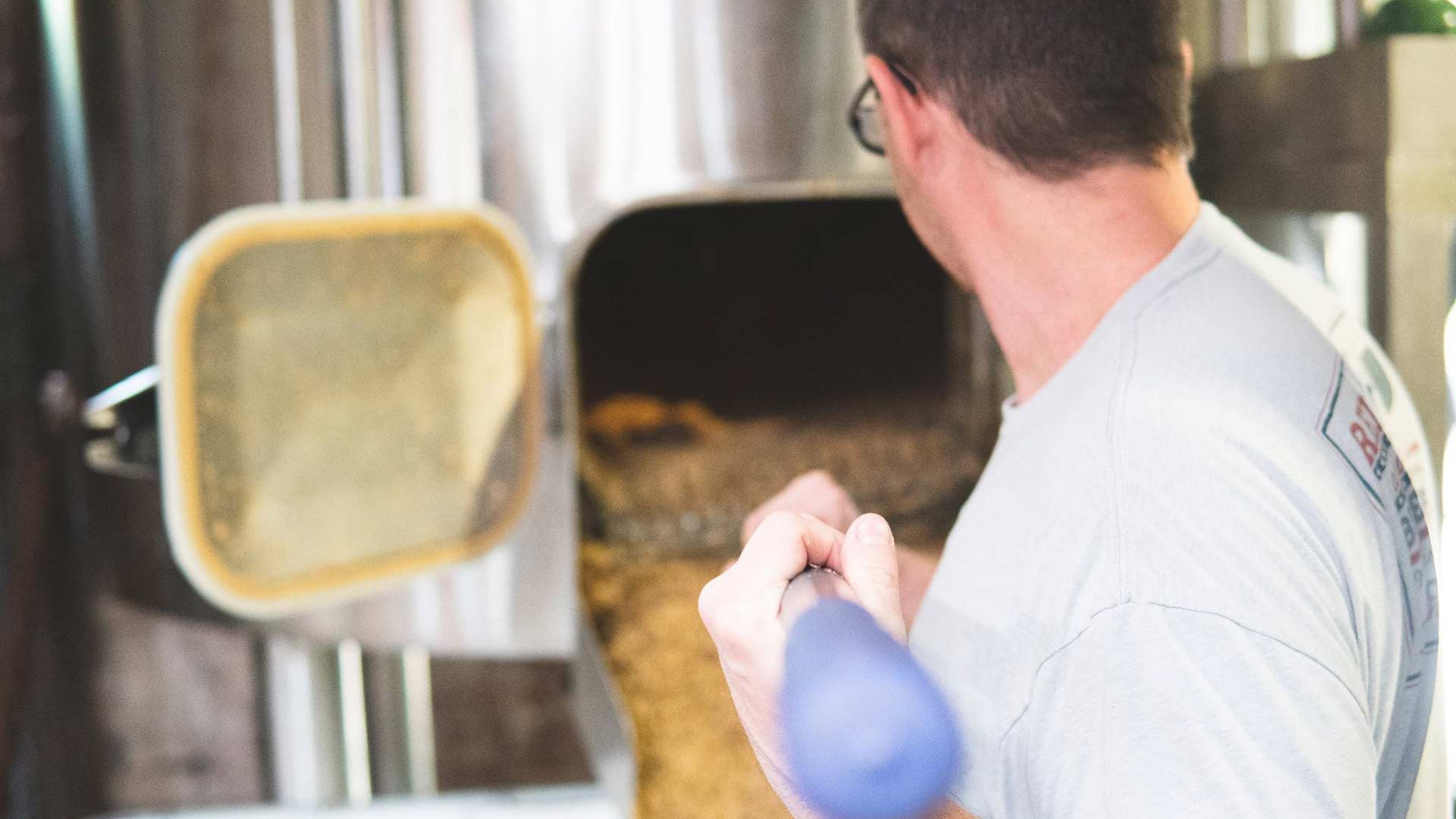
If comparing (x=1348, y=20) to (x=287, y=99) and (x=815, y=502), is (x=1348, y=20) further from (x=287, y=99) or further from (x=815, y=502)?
(x=287, y=99)

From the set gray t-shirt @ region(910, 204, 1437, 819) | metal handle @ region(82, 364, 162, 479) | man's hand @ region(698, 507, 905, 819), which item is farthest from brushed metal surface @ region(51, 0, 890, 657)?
man's hand @ region(698, 507, 905, 819)

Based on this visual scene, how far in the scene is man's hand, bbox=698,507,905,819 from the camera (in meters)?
0.29

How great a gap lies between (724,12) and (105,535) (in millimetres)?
879

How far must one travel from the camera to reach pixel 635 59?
41.8 inches

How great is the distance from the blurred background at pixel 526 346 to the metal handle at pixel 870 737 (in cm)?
21

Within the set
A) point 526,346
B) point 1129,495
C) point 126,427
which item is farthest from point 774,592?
point 126,427

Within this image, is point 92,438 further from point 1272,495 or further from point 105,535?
point 1272,495

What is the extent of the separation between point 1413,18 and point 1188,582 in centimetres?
25

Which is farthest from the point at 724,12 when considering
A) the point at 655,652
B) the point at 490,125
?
the point at 655,652

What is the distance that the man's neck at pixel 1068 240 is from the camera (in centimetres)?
43

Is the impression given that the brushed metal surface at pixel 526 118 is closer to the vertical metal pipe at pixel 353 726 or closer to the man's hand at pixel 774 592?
the vertical metal pipe at pixel 353 726

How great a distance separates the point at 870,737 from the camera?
0.73 ft

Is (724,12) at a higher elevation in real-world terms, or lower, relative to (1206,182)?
higher

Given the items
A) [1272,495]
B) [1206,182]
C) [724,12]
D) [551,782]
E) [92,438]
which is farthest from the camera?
[551,782]
